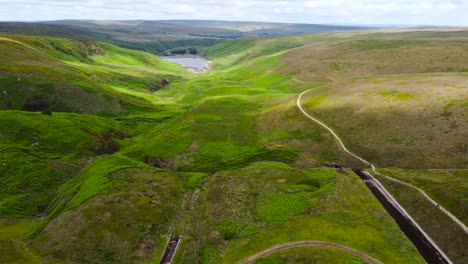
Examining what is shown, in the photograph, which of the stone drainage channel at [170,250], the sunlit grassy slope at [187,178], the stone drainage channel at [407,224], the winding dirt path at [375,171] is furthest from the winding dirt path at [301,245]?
the winding dirt path at [375,171]

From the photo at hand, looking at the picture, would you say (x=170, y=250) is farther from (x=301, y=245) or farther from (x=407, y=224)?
(x=407, y=224)

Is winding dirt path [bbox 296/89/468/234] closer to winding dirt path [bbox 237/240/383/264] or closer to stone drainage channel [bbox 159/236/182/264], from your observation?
winding dirt path [bbox 237/240/383/264]

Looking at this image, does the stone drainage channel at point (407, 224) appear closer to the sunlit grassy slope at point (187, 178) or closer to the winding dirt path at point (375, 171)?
the sunlit grassy slope at point (187, 178)

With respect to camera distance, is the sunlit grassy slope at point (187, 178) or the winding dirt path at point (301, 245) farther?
the sunlit grassy slope at point (187, 178)

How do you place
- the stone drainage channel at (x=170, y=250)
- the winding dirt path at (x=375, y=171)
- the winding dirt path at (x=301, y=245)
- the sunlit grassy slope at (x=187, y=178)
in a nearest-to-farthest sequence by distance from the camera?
the winding dirt path at (x=301, y=245) → the stone drainage channel at (x=170, y=250) → the winding dirt path at (x=375, y=171) → the sunlit grassy slope at (x=187, y=178)

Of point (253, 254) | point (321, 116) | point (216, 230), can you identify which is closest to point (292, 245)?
point (253, 254)

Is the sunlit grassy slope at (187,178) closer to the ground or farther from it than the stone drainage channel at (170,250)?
farther from it

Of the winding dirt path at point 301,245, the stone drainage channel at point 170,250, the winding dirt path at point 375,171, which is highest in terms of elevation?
the winding dirt path at point 375,171

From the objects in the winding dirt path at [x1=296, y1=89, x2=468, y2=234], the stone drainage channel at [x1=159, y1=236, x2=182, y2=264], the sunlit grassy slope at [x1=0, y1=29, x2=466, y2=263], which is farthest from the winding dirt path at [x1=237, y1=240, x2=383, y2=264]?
the winding dirt path at [x1=296, y1=89, x2=468, y2=234]
